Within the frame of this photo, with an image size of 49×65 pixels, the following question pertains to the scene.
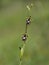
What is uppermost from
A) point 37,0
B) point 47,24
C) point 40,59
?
point 37,0

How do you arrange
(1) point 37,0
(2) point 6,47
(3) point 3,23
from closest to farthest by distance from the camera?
(1) point 37,0 < (2) point 6,47 < (3) point 3,23

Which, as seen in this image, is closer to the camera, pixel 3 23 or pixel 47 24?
pixel 47 24

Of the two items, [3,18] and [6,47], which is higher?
[3,18]

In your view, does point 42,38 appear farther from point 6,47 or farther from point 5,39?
point 5,39

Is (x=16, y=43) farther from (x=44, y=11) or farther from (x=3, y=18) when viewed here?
(x=3, y=18)

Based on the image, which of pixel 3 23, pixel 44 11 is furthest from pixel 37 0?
pixel 3 23

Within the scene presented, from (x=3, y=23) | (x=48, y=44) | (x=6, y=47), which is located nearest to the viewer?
(x=48, y=44)

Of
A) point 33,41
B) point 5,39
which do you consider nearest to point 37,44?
point 33,41
